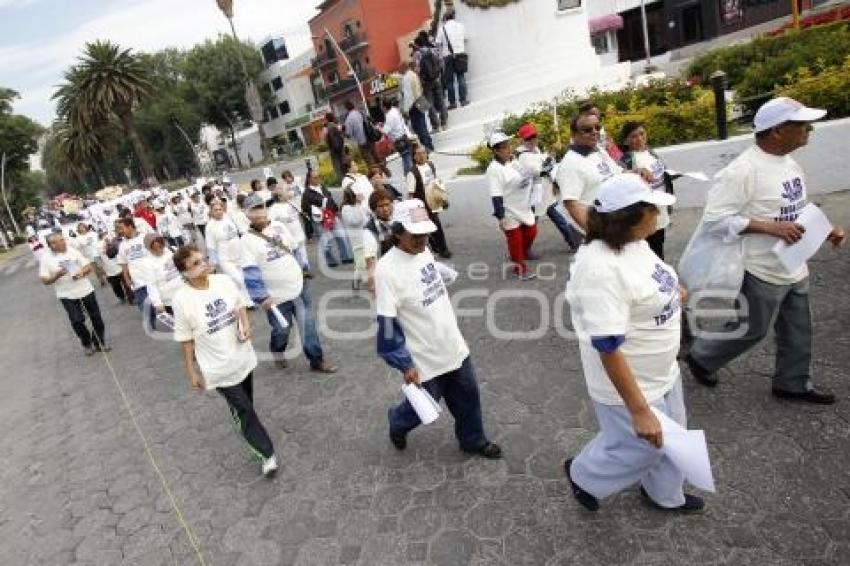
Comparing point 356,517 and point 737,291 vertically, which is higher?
point 737,291

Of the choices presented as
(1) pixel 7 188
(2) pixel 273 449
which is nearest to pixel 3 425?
(2) pixel 273 449

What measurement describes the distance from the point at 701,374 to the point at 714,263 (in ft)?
3.19

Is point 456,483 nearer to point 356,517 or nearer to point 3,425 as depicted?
point 356,517

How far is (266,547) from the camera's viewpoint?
3.86 metres

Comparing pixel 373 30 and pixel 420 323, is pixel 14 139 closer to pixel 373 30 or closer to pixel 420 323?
pixel 373 30

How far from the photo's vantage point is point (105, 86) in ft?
146

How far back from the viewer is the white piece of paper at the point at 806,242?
350cm

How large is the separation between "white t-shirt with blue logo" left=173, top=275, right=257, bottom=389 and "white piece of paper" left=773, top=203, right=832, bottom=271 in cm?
366

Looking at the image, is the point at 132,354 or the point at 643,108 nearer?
the point at 132,354

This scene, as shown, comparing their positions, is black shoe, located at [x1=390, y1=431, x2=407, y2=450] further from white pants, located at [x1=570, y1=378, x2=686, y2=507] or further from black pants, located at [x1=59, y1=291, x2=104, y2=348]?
black pants, located at [x1=59, y1=291, x2=104, y2=348]

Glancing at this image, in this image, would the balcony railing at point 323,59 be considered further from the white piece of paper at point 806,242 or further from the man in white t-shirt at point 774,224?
the white piece of paper at point 806,242

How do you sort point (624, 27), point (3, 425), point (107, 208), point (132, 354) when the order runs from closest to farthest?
point (3, 425) < point (132, 354) < point (107, 208) < point (624, 27)

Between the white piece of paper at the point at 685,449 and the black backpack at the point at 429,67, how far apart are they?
11.7m

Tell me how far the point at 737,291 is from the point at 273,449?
352cm
